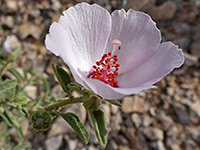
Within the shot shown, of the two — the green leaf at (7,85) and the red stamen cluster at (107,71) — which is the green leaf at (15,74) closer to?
the green leaf at (7,85)

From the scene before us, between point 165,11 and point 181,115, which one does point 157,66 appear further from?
point 165,11

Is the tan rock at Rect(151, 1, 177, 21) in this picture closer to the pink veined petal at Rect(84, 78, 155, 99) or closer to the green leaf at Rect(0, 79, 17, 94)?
the green leaf at Rect(0, 79, 17, 94)

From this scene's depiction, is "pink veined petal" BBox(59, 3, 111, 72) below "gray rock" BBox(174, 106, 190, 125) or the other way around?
the other way around

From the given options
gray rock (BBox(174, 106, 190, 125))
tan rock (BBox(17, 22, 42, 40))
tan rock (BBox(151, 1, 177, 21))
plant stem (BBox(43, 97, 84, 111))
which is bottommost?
gray rock (BBox(174, 106, 190, 125))

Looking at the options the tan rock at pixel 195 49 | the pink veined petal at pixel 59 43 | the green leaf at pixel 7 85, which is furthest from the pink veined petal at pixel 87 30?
the tan rock at pixel 195 49

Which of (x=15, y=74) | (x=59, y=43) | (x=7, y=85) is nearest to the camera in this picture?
(x=59, y=43)

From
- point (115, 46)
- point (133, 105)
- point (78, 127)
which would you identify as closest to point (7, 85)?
point (78, 127)

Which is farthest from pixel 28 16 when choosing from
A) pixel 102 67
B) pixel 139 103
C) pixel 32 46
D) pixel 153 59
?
pixel 153 59

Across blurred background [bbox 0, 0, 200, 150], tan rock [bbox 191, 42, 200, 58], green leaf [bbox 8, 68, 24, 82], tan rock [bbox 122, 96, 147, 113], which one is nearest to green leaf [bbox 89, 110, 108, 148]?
green leaf [bbox 8, 68, 24, 82]
